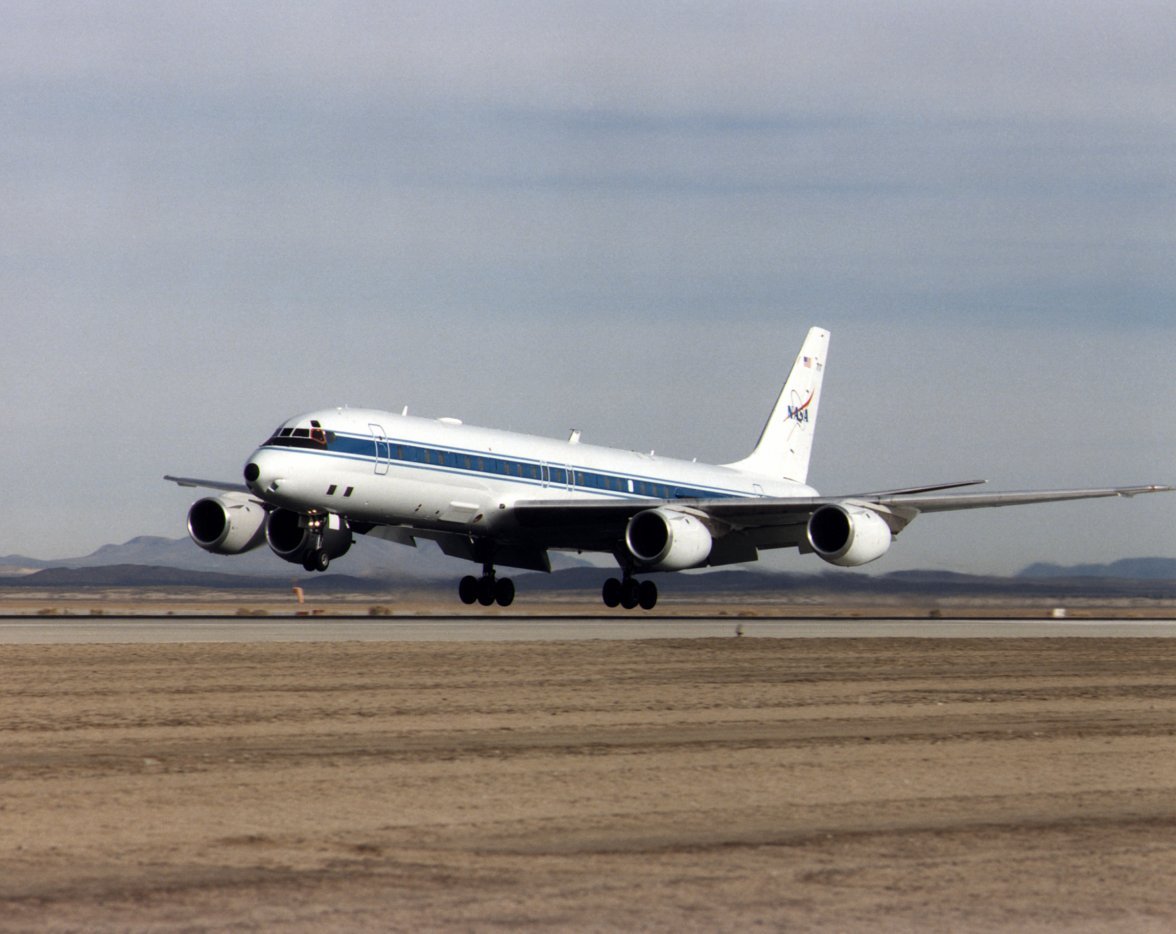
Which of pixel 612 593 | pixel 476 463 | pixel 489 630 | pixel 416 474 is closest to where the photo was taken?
pixel 489 630

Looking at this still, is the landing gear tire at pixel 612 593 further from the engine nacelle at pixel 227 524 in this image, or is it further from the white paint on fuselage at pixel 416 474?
the engine nacelle at pixel 227 524

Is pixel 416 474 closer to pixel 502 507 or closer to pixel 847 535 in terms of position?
pixel 502 507

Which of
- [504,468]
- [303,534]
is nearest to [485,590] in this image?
[504,468]

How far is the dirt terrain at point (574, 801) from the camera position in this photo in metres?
9.24

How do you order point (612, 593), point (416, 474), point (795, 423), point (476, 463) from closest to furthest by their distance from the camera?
point (416, 474) → point (476, 463) → point (612, 593) → point (795, 423)

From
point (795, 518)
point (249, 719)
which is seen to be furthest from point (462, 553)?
point (249, 719)

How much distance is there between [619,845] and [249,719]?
7.11 metres

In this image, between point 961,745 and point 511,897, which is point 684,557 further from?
point 511,897

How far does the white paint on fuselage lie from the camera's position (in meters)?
38.9

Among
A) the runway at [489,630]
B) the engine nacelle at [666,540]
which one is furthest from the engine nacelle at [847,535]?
the engine nacelle at [666,540]

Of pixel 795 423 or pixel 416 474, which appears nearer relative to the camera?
pixel 416 474

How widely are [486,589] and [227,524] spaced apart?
797cm

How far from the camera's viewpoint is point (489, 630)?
33094 millimetres

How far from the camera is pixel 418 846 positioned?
10758mm
